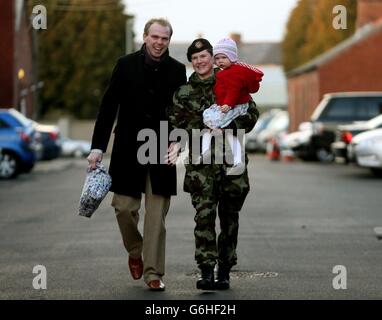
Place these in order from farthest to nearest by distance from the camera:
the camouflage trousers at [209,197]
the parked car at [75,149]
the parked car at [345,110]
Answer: the parked car at [75,149], the parked car at [345,110], the camouflage trousers at [209,197]

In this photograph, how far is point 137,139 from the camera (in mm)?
8883

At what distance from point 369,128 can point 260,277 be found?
57.0 feet

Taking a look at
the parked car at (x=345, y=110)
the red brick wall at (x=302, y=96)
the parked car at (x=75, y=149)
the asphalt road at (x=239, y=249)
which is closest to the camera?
the asphalt road at (x=239, y=249)

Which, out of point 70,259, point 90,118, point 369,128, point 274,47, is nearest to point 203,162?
point 70,259

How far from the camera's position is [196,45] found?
8.70m

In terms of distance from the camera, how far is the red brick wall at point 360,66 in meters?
56.0

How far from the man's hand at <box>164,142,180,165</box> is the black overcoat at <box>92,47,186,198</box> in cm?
9

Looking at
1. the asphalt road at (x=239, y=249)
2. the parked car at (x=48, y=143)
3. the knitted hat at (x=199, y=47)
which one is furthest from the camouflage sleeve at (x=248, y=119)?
the parked car at (x=48, y=143)

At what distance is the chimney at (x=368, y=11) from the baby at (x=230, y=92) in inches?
2497

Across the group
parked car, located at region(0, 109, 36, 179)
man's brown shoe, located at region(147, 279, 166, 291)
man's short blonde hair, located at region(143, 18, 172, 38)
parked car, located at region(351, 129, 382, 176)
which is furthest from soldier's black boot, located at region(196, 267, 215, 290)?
parked car, located at region(0, 109, 36, 179)

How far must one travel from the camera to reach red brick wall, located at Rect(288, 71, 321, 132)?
59000 millimetres

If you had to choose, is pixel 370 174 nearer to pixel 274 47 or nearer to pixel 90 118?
pixel 90 118

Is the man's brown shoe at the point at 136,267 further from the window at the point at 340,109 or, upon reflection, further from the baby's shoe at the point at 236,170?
the window at the point at 340,109

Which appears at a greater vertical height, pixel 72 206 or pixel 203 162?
pixel 203 162
